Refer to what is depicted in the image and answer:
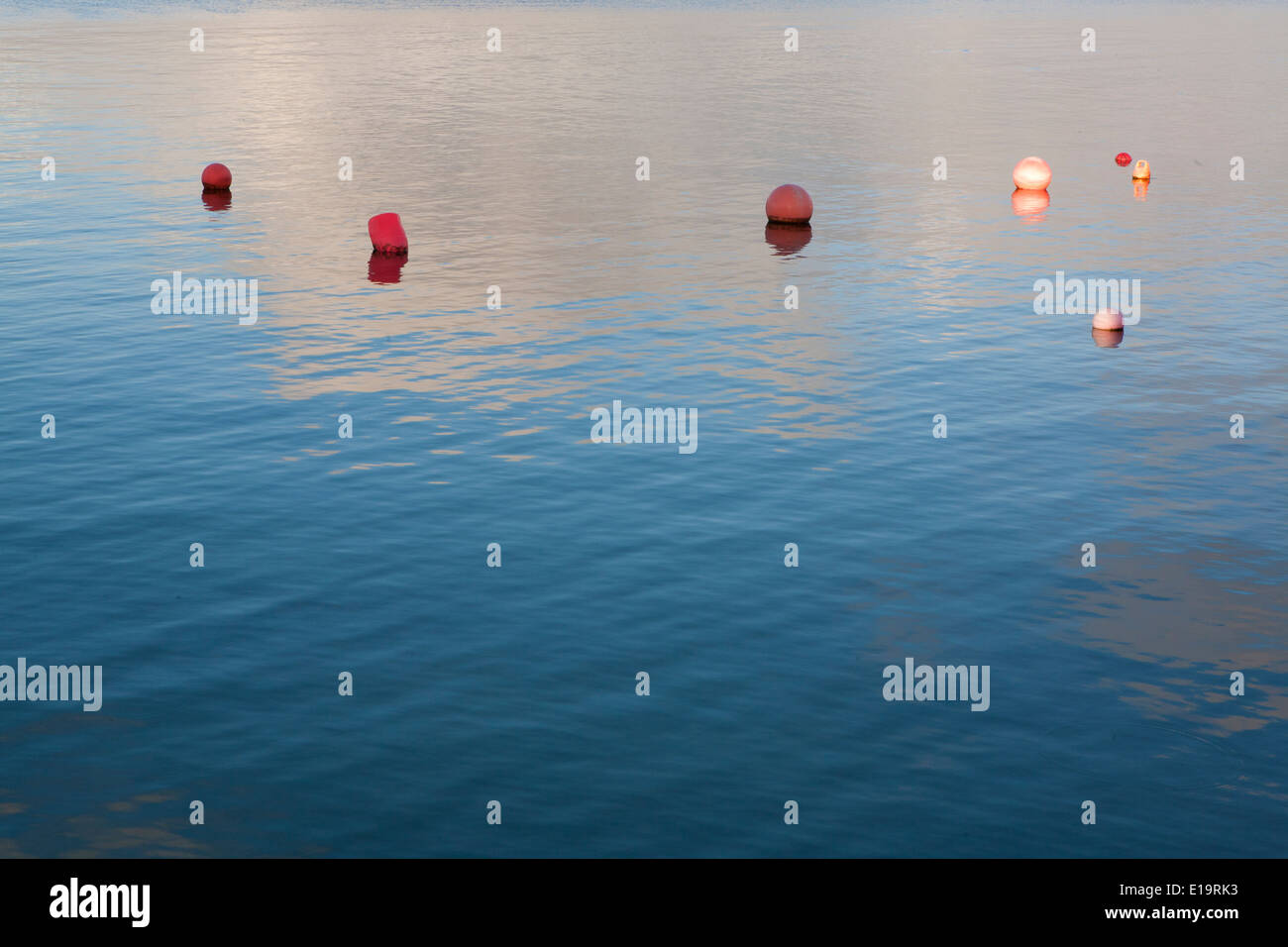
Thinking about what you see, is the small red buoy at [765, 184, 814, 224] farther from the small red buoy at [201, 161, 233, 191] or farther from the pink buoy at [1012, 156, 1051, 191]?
the small red buoy at [201, 161, 233, 191]

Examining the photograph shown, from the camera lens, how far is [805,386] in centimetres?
3058

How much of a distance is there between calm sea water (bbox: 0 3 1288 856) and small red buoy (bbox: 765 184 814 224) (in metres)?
1.03

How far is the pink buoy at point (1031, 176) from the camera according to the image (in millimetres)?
51719

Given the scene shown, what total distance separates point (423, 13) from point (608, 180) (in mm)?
81128

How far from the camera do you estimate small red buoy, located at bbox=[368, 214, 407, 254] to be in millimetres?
41688

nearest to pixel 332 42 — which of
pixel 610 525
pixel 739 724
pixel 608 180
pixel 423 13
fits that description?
pixel 423 13

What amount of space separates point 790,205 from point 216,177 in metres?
19.0

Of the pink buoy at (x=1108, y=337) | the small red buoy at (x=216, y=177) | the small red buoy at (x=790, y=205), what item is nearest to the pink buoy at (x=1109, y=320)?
the pink buoy at (x=1108, y=337)

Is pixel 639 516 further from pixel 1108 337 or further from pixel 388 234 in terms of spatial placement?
pixel 388 234

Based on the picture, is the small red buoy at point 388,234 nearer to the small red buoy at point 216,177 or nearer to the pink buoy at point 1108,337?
the small red buoy at point 216,177

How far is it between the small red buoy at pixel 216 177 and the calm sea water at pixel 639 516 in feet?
5.22

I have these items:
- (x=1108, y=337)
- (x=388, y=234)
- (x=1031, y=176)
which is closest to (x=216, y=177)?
(x=388, y=234)
